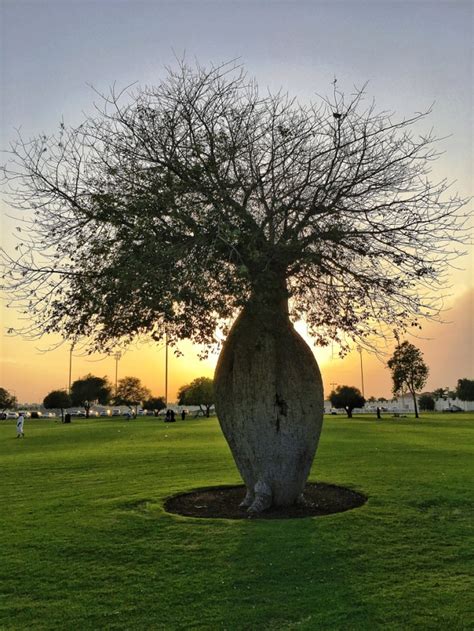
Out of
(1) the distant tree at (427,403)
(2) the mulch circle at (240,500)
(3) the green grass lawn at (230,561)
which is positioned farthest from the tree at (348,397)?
(2) the mulch circle at (240,500)

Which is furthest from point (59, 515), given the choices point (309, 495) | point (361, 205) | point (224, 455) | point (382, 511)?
point (224, 455)

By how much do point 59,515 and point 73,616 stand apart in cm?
530

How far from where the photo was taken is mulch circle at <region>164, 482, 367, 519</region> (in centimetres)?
1107

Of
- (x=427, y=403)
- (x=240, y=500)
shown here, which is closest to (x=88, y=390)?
(x=427, y=403)

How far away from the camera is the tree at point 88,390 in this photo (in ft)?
334

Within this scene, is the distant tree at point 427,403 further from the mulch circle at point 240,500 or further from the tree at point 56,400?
the mulch circle at point 240,500

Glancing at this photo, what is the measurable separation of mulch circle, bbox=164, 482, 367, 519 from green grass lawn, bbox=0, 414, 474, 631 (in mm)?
449

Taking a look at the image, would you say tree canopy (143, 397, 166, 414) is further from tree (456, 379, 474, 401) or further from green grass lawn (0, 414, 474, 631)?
green grass lawn (0, 414, 474, 631)

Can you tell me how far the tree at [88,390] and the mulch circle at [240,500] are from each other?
90.8 m

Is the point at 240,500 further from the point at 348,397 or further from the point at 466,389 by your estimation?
the point at 466,389

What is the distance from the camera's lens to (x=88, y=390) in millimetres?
101750

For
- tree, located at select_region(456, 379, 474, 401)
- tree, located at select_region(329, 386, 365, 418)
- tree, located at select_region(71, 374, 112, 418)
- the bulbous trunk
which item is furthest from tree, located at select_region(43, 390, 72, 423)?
the bulbous trunk

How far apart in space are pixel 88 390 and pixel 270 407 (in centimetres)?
9481

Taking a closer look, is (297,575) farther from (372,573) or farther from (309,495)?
(309,495)
